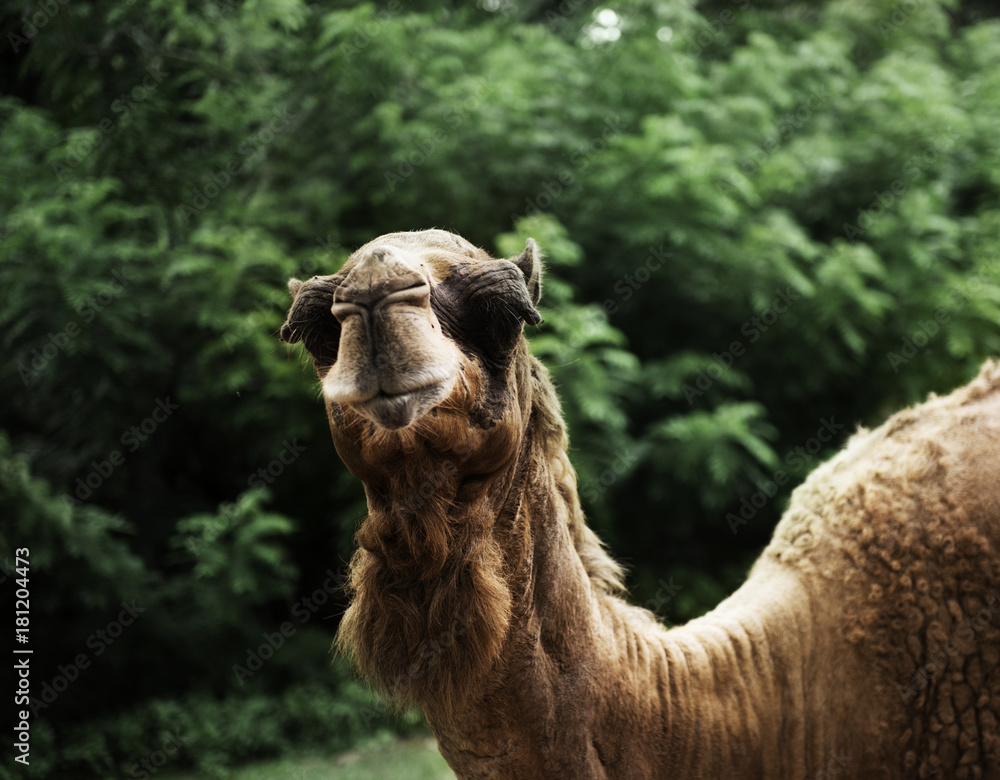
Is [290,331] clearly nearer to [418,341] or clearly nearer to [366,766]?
[418,341]

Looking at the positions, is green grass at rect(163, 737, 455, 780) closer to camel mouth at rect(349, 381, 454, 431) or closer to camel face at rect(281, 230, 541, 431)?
camel face at rect(281, 230, 541, 431)

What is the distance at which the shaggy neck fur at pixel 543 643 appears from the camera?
6.31 feet

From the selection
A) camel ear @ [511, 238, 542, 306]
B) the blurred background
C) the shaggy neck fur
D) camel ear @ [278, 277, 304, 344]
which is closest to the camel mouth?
the shaggy neck fur

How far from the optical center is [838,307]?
7.04 m

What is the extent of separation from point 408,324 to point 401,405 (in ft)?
0.54

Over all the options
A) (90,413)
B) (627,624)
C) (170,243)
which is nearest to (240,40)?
(170,243)

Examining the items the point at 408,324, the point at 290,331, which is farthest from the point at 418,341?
the point at 290,331

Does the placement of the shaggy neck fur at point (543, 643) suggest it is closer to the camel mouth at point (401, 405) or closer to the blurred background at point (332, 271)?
the camel mouth at point (401, 405)

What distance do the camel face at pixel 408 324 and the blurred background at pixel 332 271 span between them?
3839 mm

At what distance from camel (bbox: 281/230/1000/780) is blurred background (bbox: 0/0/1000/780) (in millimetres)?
3544

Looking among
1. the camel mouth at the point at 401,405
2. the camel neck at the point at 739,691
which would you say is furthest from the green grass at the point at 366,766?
the camel mouth at the point at 401,405

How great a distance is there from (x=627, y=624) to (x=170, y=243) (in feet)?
18.7

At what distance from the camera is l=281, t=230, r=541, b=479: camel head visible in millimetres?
1598

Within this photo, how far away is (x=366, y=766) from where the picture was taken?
618 cm
